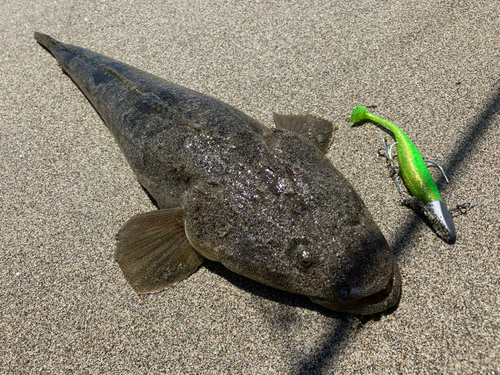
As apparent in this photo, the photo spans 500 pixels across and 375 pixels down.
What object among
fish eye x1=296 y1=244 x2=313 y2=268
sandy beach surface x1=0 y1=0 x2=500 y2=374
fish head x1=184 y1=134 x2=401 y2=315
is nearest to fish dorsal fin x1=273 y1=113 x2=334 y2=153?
sandy beach surface x1=0 y1=0 x2=500 y2=374

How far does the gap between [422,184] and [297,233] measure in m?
1.10

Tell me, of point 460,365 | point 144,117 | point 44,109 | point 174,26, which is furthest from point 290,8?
point 460,365

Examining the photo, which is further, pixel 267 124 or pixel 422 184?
pixel 267 124

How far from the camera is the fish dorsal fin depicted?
322cm

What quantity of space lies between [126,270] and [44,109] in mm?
2568

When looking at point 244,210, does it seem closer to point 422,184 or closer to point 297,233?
point 297,233

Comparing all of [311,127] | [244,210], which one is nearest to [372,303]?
[244,210]

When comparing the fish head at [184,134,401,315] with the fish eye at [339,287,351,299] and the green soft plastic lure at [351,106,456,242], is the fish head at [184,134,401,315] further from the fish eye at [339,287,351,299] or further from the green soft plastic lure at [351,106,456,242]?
the green soft plastic lure at [351,106,456,242]

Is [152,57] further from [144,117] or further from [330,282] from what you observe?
[330,282]

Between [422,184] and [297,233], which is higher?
[297,233]

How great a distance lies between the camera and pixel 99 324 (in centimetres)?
254

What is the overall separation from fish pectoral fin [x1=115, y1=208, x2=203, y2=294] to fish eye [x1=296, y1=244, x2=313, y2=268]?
32.5 inches

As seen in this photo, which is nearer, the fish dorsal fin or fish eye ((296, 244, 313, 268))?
fish eye ((296, 244, 313, 268))

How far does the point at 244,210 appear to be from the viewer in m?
2.34
